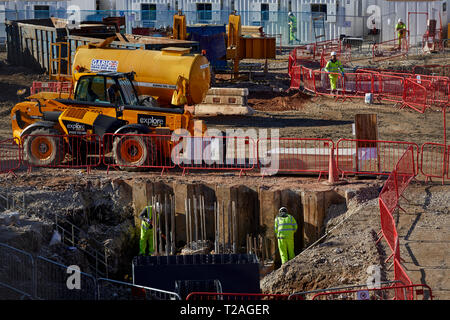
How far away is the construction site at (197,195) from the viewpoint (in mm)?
13781

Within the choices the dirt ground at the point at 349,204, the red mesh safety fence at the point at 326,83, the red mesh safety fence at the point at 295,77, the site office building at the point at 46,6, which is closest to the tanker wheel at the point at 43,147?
the dirt ground at the point at 349,204

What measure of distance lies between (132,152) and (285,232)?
4.44m

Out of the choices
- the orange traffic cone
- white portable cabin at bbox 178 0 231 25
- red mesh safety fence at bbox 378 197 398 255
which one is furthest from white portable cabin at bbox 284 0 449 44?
red mesh safety fence at bbox 378 197 398 255

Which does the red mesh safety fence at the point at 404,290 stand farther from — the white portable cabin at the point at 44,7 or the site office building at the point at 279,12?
the white portable cabin at the point at 44,7

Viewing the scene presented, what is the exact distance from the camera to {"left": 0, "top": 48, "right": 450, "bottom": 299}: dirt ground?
46.2 ft

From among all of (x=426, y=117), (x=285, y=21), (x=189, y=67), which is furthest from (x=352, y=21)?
(x=189, y=67)

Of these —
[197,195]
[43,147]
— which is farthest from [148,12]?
[197,195]

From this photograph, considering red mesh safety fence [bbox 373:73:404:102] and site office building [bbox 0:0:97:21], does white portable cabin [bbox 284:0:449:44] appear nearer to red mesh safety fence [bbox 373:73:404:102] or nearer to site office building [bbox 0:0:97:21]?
site office building [bbox 0:0:97:21]

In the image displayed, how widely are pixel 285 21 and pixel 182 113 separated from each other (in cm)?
2579

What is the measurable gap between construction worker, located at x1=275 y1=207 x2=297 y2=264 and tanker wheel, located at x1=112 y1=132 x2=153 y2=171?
148 inches

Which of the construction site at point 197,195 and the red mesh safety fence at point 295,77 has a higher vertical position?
the red mesh safety fence at point 295,77

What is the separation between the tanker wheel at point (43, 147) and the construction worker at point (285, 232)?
5.72 m

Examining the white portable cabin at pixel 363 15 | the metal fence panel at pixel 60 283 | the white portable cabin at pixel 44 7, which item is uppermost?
the white portable cabin at pixel 44 7
